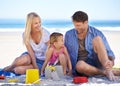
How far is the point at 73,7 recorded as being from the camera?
19.0 metres

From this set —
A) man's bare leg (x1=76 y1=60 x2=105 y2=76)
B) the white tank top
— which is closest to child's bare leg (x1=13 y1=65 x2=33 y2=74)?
the white tank top

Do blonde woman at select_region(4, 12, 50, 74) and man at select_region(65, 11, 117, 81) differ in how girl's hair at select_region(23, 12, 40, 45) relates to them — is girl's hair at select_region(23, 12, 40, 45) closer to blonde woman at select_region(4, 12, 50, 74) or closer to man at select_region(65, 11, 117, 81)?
blonde woman at select_region(4, 12, 50, 74)

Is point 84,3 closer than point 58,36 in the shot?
→ No

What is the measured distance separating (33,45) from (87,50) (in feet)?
2.14

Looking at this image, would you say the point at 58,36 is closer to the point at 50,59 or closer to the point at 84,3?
the point at 50,59

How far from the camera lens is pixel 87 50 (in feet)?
11.6

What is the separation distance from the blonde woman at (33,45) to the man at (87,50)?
31cm

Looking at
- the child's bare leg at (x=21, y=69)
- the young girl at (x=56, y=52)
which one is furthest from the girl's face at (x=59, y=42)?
the child's bare leg at (x=21, y=69)

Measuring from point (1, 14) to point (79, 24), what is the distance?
16.1 meters

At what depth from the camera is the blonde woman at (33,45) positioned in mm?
3799

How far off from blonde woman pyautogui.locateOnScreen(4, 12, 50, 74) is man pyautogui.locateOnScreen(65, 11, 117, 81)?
1.00 ft

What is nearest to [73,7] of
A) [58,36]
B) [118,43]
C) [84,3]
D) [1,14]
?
[84,3]

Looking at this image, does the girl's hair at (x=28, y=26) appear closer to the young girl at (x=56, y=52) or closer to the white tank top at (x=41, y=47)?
the white tank top at (x=41, y=47)

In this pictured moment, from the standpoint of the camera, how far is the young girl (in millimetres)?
3641
